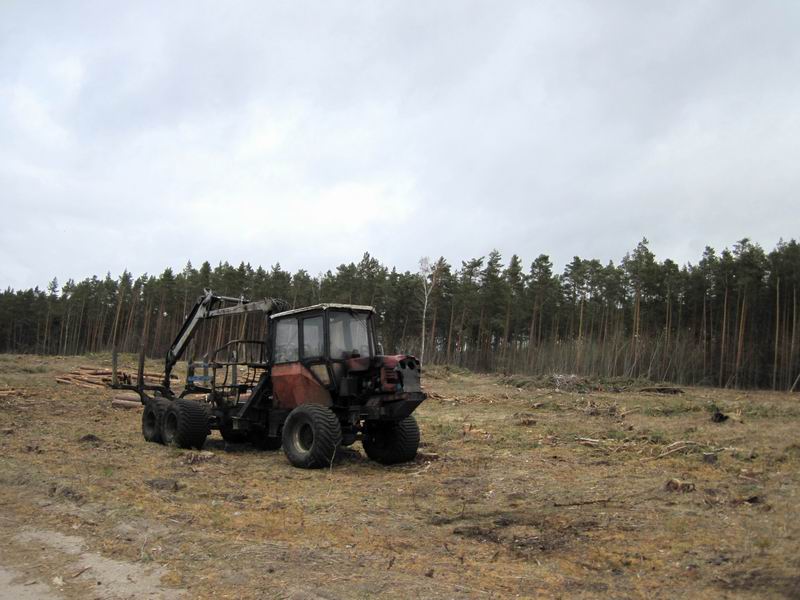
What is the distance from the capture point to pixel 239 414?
11.7 metres

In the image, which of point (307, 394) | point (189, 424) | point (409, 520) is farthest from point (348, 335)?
point (409, 520)

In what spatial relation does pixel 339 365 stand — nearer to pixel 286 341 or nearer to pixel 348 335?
pixel 348 335

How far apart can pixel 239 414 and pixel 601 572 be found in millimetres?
8292

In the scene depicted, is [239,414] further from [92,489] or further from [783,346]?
[783,346]

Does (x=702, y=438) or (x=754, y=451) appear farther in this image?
(x=702, y=438)

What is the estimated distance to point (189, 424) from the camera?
1134 cm

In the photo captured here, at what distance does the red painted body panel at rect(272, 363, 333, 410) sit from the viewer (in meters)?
10.4

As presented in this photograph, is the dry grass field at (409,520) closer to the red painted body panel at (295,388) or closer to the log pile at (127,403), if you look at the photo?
the red painted body panel at (295,388)

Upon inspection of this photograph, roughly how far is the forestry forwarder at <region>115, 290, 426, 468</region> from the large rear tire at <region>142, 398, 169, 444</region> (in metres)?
0.02

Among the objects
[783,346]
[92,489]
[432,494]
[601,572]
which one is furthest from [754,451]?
[783,346]

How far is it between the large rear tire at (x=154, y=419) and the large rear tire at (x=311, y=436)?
3.32 metres

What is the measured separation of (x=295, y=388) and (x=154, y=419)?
3.77m

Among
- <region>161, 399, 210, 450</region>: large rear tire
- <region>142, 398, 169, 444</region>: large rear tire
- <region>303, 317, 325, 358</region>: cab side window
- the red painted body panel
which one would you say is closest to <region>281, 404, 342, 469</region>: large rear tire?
the red painted body panel

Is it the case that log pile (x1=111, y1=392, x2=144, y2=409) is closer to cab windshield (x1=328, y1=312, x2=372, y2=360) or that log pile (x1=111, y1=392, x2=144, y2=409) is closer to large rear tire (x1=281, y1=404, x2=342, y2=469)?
large rear tire (x1=281, y1=404, x2=342, y2=469)
